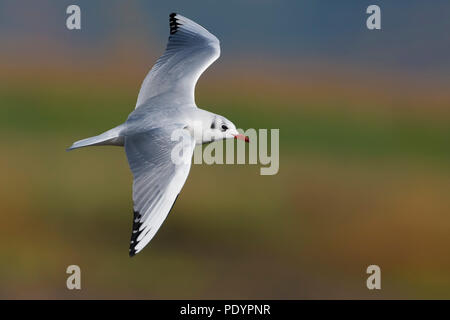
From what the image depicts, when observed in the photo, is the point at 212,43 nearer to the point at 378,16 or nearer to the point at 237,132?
the point at 237,132

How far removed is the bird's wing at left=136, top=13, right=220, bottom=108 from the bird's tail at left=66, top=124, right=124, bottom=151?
1.21ft

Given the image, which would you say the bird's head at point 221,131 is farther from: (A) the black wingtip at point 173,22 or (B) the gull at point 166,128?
(A) the black wingtip at point 173,22

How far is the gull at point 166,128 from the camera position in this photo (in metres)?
2.38

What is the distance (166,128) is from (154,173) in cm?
22

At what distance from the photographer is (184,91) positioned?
9.73ft

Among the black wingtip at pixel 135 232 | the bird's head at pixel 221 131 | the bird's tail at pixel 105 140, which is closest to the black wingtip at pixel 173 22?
the bird's head at pixel 221 131

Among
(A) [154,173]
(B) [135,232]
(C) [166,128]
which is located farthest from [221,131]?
(B) [135,232]

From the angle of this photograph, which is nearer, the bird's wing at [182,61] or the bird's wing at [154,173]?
the bird's wing at [154,173]

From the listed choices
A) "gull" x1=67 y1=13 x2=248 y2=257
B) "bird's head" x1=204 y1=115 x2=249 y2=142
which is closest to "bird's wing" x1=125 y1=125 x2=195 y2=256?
"gull" x1=67 y1=13 x2=248 y2=257

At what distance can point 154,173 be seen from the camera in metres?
2.47

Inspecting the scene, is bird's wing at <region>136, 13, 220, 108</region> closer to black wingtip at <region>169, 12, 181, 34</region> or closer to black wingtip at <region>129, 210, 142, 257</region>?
black wingtip at <region>169, 12, 181, 34</region>

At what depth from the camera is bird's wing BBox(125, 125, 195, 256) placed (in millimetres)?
2334

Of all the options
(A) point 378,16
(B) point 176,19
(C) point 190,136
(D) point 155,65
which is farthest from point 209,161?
(A) point 378,16

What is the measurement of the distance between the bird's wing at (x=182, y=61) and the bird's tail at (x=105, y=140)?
0.37m
